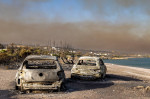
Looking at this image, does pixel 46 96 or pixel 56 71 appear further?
pixel 56 71

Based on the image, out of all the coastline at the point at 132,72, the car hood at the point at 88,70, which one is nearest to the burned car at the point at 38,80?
the car hood at the point at 88,70

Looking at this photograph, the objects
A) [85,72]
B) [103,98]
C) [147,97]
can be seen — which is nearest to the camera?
[103,98]

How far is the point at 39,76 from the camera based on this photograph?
953cm

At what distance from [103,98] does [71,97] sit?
1.21 m

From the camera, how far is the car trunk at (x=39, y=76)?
9.46 m

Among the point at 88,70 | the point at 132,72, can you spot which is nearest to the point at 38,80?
the point at 88,70

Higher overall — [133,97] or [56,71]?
[56,71]

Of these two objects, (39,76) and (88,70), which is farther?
(88,70)

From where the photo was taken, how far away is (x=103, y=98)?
8664 millimetres

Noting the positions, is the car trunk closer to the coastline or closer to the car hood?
the car hood

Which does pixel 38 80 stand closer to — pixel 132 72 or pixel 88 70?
pixel 88 70

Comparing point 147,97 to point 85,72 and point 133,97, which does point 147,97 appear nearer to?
point 133,97

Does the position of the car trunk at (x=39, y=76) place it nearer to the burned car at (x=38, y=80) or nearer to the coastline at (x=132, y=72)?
the burned car at (x=38, y=80)

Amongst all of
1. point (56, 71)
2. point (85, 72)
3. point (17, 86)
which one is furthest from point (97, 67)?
point (17, 86)
